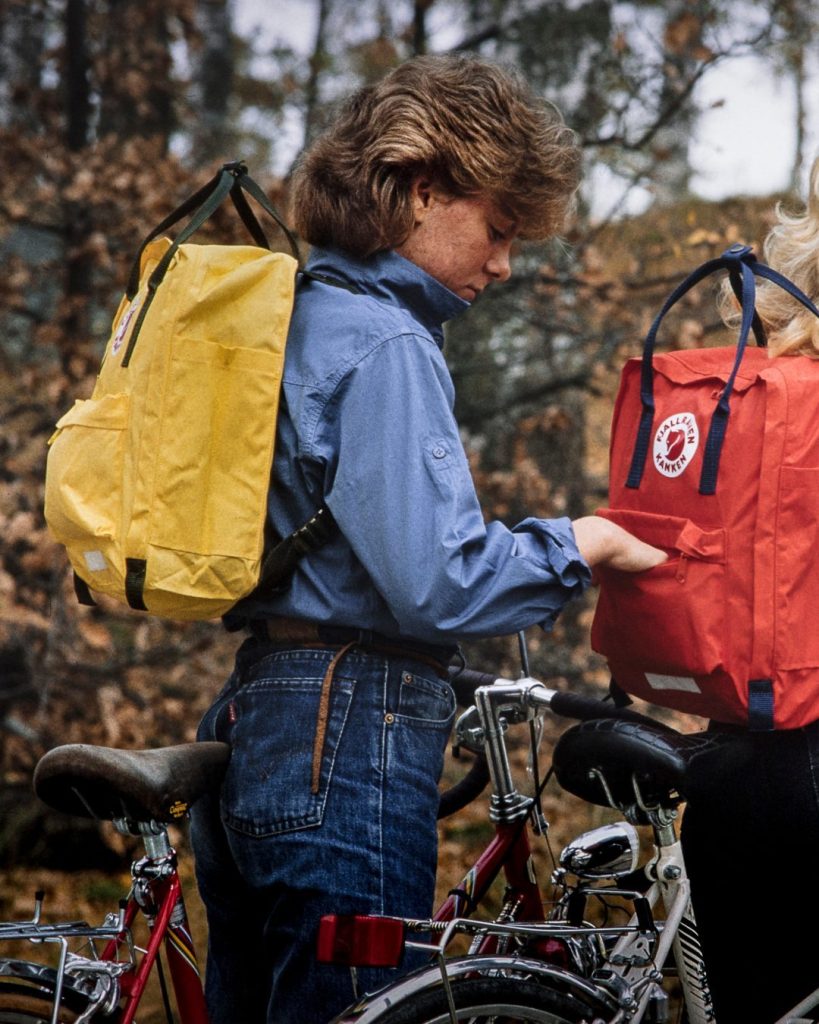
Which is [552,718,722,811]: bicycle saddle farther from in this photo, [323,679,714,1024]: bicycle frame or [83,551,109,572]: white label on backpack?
[83,551,109,572]: white label on backpack

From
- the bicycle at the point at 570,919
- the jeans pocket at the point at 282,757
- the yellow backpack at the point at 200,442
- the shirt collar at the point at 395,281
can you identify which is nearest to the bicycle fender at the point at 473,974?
the bicycle at the point at 570,919

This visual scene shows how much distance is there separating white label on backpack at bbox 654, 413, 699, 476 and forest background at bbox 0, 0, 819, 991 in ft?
11.5

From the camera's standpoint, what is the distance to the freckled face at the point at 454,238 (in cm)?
232

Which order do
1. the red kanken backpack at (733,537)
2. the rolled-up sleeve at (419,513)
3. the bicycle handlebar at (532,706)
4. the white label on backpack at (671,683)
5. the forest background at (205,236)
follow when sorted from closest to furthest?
the rolled-up sleeve at (419,513), the red kanken backpack at (733,537), the white label on backpack at (671,683), the bicycle handlebar at (532,706), the forest background at (205,236)

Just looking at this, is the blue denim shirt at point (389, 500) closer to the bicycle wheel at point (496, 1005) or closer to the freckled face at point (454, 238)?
the freckled face at point (454, 238)

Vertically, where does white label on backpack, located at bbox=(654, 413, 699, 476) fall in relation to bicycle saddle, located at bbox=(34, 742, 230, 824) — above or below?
above

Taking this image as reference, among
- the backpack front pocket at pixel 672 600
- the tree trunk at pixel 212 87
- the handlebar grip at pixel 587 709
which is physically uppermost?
the tree trunk at pixel 212 87

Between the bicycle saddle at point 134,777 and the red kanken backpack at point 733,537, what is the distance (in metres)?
0.87

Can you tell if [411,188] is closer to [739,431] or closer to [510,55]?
[739,431]

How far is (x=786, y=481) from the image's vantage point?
2225 mm

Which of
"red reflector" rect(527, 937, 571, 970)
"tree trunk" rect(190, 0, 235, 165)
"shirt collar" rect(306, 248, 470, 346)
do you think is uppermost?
"tree trunk" rect(190, 0, 235, 165)

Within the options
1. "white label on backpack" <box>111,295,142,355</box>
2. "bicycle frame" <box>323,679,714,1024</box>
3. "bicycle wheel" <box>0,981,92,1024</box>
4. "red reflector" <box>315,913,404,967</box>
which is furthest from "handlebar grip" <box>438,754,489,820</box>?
"white label on backpack" <box>111,295,142,355</box>

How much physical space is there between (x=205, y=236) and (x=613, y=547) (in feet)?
14.8

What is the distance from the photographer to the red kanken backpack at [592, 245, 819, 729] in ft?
7.32
